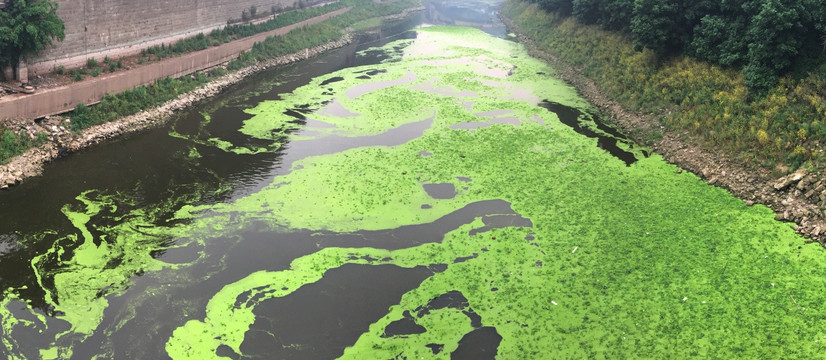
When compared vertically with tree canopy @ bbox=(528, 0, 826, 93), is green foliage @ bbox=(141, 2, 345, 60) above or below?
below

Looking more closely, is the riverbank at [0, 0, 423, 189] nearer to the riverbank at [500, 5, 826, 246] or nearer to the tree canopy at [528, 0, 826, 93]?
the riverbank at [500, 5, 826, 246]

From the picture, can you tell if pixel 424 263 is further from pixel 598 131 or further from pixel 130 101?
pixel 130 101

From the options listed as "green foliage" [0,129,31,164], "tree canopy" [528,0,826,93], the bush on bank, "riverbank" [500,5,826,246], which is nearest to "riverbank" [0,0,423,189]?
"green foliage" [0,129,31,164]

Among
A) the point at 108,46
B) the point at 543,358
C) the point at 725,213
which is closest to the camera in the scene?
the point at 543,358

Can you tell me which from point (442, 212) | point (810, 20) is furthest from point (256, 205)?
point (810, 20)

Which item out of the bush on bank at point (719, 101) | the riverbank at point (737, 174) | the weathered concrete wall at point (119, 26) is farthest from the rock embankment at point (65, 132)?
the bush on bank at point (719, 101)

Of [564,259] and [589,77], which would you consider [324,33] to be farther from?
[564,259]

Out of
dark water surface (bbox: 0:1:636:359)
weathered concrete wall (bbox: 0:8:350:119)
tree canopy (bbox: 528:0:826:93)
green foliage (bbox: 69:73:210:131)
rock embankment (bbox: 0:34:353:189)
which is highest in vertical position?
tree canopy (bbox: 528:0:826:93)

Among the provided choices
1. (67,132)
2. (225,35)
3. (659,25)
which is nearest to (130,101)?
(67,132)
